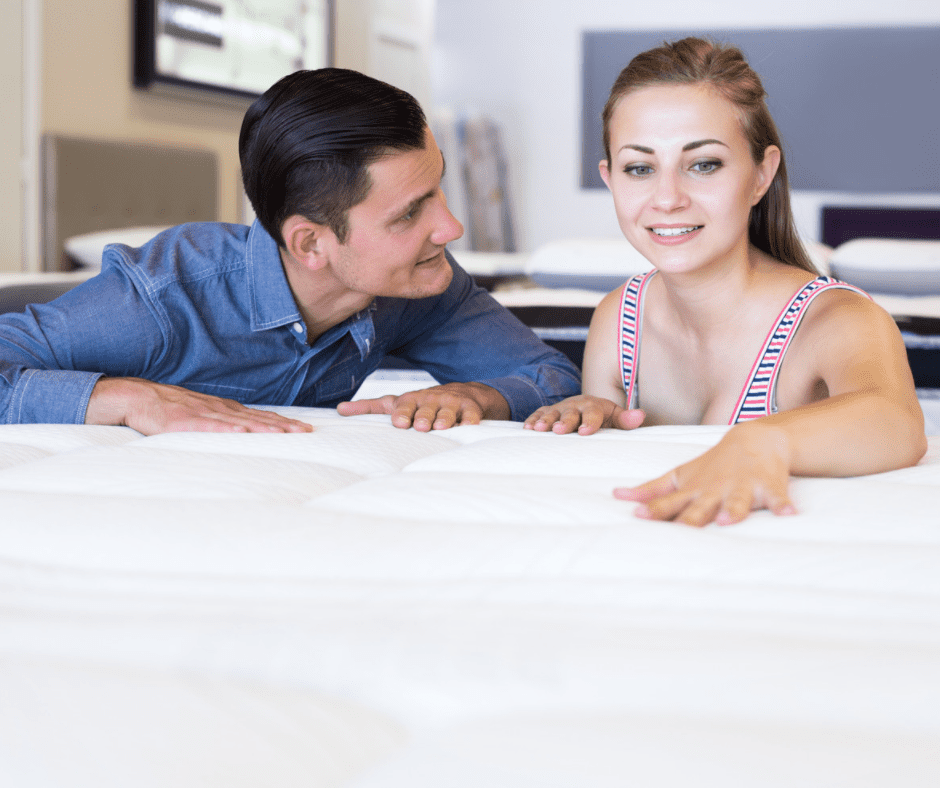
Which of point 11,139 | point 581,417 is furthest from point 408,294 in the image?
point 11,139

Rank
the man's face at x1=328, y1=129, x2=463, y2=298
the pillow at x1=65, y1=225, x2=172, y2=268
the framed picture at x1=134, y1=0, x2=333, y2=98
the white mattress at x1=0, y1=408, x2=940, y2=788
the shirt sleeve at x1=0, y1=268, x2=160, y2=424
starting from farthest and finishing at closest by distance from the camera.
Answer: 1. the framed picture at x1=134, y1=0, x2=333, y2=98
2. the pillow at x1=65, y1=225, x2=172, y2=268
3. the man's face at x1=328, y1=129, x2=463, y2=298
4. the shirt sleeve at x1=0, y1=268, x2=160, y2=424
5. the white mattress at x1=0, y1=408, x2=940, y2=788

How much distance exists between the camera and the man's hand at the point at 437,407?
123 centimetres

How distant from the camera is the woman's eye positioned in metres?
1.32

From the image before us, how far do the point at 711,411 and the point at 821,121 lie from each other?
506cm

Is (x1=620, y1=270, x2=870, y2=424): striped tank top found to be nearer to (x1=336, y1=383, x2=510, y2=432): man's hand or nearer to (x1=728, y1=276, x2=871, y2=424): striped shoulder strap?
(x1=728, y1=276, x2=871, y2=424): striped shoulder strap

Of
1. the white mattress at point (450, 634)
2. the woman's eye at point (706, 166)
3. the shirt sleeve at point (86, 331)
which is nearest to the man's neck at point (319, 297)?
the shirt sleeve at point (86, 331)

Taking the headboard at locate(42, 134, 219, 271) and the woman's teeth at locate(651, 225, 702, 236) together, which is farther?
the headboard at locate(42, 134, 219, 271)

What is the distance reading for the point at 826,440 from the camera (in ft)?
2.91

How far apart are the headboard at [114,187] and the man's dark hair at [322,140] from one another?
1.89 metres

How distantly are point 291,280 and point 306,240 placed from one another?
3.0 inches

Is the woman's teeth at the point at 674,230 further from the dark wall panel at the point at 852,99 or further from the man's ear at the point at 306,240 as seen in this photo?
the dark wall panel at the point at 852,99

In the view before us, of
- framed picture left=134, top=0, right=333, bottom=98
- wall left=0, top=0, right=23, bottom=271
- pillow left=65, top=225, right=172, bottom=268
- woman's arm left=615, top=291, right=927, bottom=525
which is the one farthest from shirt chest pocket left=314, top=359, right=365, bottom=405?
framed picture left=134, top=0, right=333, bottom=98

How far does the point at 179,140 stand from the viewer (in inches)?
147

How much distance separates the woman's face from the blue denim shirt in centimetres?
33
